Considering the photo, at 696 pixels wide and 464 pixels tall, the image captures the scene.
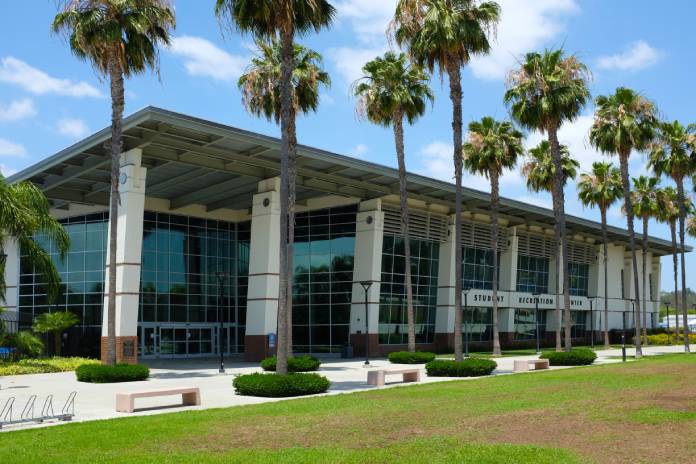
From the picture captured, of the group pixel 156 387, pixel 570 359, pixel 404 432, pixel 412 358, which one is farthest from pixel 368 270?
pixel 404 432

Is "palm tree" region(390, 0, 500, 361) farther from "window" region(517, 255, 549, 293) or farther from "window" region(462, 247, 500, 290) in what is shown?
"window" region(517, 255, 549, 293)

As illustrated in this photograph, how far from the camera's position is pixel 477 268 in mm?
54812

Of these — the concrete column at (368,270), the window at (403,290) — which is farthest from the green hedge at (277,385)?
the window at (403,290)

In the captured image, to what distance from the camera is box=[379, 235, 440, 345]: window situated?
45875 mm

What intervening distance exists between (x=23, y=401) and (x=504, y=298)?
41.2 meters

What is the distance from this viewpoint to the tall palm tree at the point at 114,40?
1024 inches

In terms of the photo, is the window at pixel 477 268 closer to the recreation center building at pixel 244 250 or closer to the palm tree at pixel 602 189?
the recreation center building at pixel 244 250

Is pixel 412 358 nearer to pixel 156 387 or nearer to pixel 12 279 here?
pixel 156 387

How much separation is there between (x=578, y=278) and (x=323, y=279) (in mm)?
32833

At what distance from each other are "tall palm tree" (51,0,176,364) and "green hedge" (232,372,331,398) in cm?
736

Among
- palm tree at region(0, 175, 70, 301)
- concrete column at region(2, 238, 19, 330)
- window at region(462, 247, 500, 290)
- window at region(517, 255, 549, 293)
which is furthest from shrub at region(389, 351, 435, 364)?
window at region(517, 255, 549, 293)

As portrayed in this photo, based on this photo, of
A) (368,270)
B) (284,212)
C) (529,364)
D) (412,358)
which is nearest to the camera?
(284,212)

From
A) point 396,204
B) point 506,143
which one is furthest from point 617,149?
point 396,204

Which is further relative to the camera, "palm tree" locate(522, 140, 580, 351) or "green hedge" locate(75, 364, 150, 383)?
"palm tree" locate(522, 140, 580, 351)
